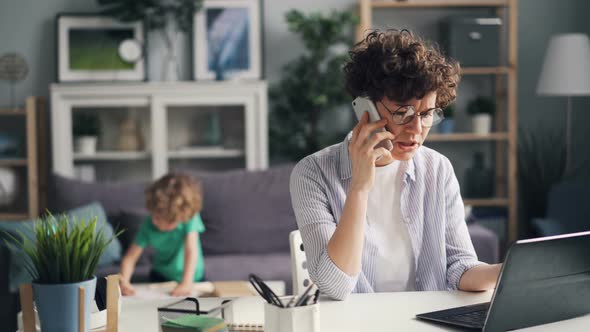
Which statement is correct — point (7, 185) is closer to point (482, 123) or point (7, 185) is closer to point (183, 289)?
point (183, 289)

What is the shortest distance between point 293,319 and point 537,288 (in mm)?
457

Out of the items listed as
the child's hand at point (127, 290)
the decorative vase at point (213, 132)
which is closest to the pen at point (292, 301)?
the child's hand at point (127, 290)

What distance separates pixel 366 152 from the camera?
163 cm

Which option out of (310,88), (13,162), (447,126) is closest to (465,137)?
(447,126)

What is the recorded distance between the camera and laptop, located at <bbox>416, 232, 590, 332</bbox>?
1.31 metres

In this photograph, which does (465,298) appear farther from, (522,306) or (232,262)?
(232,262)

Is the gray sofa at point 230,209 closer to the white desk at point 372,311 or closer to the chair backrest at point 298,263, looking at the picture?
the chair backrest at point 298,263

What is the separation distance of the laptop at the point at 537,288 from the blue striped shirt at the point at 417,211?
32 cm

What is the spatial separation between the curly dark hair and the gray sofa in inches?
77.6

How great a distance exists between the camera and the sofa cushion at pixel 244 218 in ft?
12.4

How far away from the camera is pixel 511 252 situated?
1.28 metres

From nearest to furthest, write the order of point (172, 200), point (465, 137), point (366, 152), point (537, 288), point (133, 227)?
point (537, 288) → point (366, 152) → point (172, 200) → point (133, 227) → point (465, 137)

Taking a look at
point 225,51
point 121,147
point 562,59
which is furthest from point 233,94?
point 562,59

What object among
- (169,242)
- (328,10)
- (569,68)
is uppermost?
(328,10)
